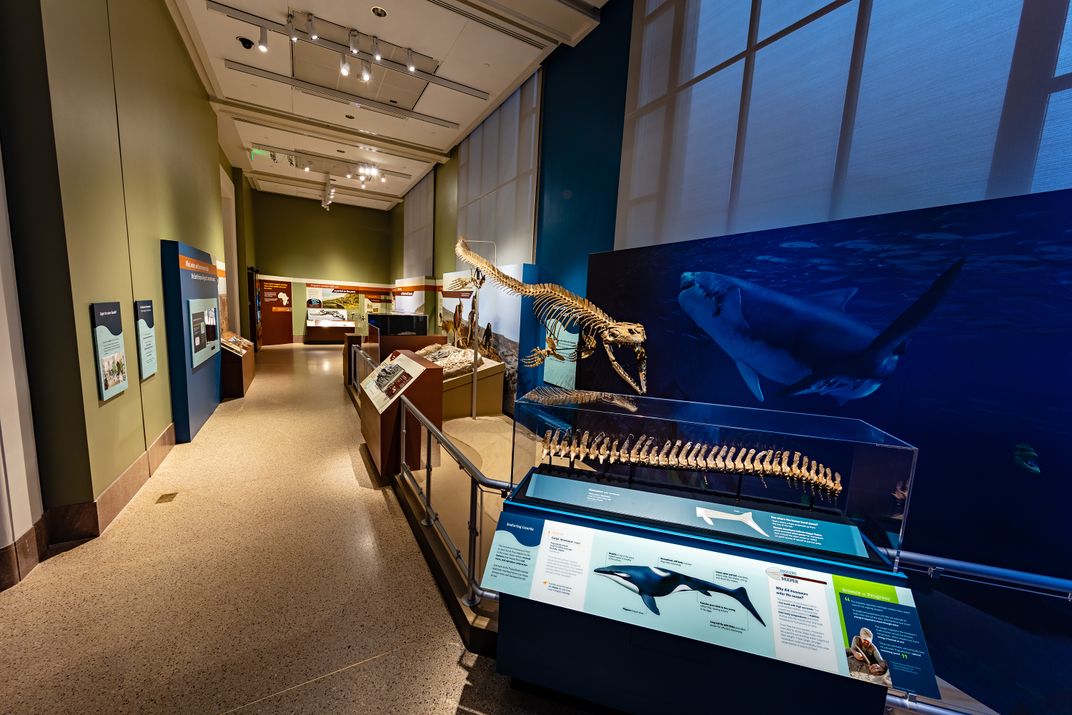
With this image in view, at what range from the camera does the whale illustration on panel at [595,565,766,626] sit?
1331mm

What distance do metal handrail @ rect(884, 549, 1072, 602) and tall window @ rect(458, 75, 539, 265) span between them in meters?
5.14

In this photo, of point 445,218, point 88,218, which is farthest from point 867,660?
point 445,218

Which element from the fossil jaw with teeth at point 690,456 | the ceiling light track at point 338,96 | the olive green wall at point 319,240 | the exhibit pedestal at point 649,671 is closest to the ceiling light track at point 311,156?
the ceiling light track at point 338,96

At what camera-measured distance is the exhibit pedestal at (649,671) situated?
1.29 m

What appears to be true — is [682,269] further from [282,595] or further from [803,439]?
[282,595]

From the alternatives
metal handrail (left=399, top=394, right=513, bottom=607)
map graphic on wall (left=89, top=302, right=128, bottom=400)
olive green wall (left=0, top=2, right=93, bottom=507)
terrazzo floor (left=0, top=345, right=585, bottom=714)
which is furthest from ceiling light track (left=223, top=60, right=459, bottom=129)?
metal handrail (left=399, top=394, right=513, bottom=607)

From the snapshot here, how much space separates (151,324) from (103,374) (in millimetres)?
1151

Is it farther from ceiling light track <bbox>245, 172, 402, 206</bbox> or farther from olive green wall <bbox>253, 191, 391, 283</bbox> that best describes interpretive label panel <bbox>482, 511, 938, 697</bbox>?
olive green wall <bbox>253, 191, 391, 283</bbox>

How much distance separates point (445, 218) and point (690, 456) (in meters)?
8.78

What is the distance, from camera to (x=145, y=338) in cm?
356

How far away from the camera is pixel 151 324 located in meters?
3.70

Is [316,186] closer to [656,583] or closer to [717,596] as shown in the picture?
[656,583]

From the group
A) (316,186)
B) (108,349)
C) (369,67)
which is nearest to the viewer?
(108,349)

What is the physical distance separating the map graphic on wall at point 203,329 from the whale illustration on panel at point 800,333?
5.43 meters
